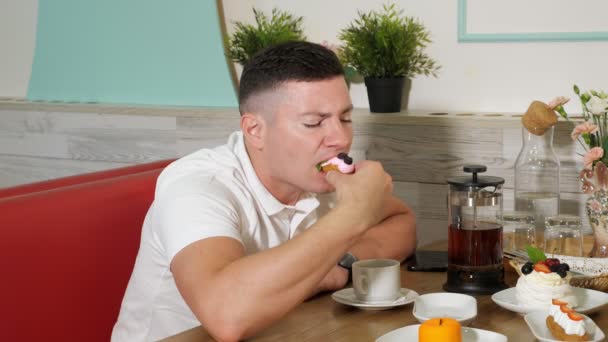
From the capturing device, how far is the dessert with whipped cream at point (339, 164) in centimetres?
161

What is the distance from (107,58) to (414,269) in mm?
1627

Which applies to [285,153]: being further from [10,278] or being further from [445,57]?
[445,57]

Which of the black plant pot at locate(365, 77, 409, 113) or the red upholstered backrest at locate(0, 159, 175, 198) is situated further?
the black plant pot at locate(365, 77, 409, 113)

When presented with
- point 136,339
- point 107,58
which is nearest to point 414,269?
point 136,339

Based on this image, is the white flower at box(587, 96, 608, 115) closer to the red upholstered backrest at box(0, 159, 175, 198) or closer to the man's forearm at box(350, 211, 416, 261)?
the man's forearm at box(350, 211, 416, 261)

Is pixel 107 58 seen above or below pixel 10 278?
above

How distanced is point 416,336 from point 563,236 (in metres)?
0.71

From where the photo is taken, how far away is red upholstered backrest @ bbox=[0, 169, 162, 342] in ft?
5.74

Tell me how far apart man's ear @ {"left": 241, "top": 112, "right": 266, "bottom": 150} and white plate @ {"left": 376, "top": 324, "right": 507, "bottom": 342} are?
54 centimetres

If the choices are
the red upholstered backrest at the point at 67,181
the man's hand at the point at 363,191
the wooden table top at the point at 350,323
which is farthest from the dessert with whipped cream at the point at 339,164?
the red upholstered backrest at the point at 67,181

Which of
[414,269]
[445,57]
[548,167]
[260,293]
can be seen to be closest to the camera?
[260,293]

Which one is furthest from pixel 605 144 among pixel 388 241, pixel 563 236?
pixel 388 241

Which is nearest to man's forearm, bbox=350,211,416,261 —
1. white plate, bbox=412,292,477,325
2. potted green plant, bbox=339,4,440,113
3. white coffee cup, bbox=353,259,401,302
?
white coffee cup, bbox=353,259,401,302

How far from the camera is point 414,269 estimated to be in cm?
185
